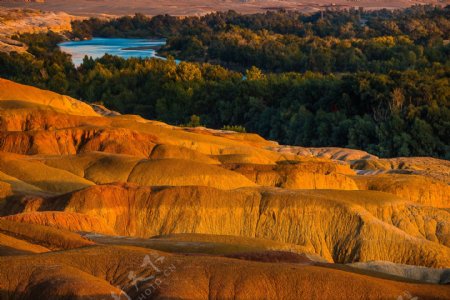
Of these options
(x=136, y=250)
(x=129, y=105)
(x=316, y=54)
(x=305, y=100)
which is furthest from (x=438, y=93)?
(x=136, y=250)

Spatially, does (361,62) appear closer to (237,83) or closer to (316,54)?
(316,54)

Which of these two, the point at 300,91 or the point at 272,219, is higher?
the point at 272,219

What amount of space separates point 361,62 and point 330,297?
141 m

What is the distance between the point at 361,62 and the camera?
6624 inches

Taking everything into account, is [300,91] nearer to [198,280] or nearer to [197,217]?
[197,217]

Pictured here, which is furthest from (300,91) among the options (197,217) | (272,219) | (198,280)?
(198,280)

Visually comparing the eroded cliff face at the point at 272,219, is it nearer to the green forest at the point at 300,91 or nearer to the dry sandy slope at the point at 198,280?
the dry sandy slope at the point at 198,280

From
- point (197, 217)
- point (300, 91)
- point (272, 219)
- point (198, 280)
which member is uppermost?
point (198, 280)

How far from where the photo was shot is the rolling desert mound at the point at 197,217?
100 feet

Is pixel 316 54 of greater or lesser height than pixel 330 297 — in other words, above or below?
below

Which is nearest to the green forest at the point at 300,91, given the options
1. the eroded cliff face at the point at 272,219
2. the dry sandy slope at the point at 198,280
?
the eroded cliff face at the point at 272,219

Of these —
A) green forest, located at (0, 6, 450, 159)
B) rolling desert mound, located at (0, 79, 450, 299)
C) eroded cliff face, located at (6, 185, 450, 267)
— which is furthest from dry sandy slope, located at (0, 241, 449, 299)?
green forest, located at (0, 6, 450, 159)

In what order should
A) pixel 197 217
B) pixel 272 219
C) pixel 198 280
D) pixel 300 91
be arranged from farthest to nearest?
pixel 300 91, pixel 272 219, pixel 197 217, pixel 198 280

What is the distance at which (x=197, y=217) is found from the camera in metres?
53.4
